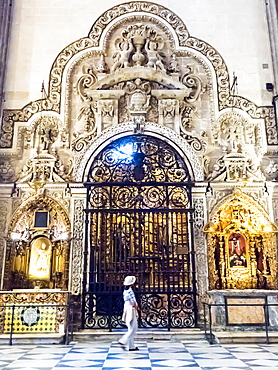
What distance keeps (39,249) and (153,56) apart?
6.35 m

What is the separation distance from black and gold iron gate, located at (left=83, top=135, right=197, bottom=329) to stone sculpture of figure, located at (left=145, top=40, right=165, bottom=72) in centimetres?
214

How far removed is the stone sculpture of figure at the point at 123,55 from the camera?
1080cm

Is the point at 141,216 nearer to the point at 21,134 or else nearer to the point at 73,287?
the point at 73,287

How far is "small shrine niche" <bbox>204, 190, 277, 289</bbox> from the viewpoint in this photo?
30.3 feet

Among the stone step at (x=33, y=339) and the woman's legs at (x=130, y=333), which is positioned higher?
the woman's legs at (x=130, y=333)

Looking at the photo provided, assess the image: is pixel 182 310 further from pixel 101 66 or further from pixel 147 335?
pixel 101 66

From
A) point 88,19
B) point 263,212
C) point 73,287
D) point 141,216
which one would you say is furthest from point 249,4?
point 73,287

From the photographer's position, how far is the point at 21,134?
33.6 feet

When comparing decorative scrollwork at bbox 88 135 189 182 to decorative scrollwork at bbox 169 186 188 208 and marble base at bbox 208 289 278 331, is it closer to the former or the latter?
decorative scrollwork at bbox 169 186 188 208

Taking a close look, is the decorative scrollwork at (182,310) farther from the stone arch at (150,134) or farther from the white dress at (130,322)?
the stone arch at (150,134)

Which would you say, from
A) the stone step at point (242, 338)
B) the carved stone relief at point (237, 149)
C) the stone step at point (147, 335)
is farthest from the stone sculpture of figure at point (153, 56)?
the stone step at point (242, 338)

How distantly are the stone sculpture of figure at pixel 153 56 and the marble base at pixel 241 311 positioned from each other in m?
6.41

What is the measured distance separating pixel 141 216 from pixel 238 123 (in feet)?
12.6

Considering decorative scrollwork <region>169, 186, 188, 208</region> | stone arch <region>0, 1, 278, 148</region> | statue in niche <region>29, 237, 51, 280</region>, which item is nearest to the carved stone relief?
stone arch <region>0, 1, 278, 148</region>
